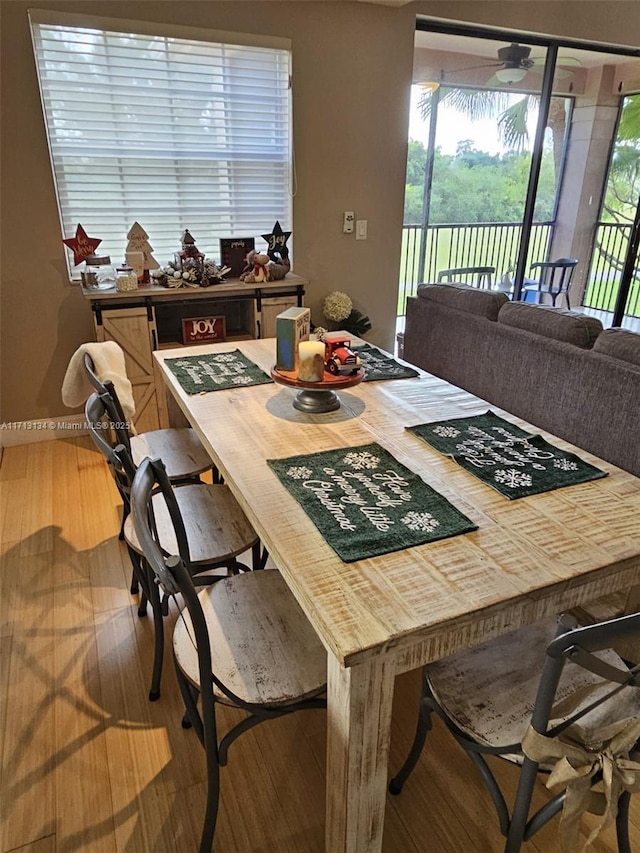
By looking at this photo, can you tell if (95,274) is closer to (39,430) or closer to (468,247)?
(39,430)

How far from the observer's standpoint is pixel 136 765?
1.52 metres

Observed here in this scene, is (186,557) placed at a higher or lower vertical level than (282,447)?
lower

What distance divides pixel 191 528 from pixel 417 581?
903mm

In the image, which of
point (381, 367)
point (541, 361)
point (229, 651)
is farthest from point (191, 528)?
point (541, 361)

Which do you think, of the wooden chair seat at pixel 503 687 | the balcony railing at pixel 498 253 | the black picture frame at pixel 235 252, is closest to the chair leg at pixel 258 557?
the wooden chair seat at pixel 503 687

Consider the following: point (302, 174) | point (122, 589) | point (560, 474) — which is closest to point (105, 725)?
point (122, 589)

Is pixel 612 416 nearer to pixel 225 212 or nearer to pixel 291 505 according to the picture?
pixel 291 505

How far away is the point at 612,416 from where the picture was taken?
2.10 meters

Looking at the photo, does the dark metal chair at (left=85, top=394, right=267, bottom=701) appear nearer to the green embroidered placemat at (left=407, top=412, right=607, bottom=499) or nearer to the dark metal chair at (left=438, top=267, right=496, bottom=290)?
the green embroidered placemat at (left=407, top=412, right=607, bottom=499)

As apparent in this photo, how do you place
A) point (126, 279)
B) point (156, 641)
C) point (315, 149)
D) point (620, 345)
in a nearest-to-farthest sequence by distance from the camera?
point (156, 641) < point (620, 345) < point (126, 279) < point (315, 149)

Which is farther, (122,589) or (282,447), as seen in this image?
(122,589)

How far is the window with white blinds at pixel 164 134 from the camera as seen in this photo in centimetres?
300

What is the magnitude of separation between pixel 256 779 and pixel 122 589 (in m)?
0.96

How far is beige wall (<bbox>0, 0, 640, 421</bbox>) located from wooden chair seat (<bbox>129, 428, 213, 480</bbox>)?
1461 mm
